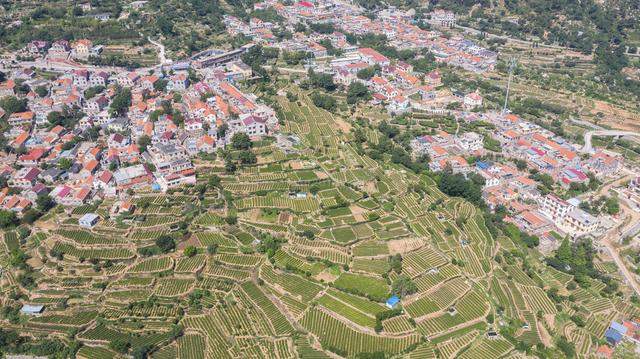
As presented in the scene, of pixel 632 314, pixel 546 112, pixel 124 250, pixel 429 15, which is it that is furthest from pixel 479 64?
pixel 124 250

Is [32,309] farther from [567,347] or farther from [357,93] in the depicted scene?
[357,93]

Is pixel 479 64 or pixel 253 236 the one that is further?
pixel 479 64

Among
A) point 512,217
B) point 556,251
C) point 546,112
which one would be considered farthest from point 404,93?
point 556,251

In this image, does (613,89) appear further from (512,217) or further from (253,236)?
(253,236)

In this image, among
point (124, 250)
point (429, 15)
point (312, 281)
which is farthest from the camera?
point (429, 15)

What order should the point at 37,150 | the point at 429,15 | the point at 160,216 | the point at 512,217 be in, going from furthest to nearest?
the point at 429,15 < the point at 37,150 < the point at 512,217 < the point at 160,216

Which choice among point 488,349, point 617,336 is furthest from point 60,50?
point 617,336

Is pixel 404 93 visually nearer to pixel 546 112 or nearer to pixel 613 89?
pixel 546 112

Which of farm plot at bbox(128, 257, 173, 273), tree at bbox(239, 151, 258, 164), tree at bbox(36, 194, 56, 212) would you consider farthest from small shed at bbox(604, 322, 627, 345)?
tree at bbox(36, 194, 56, 212)
